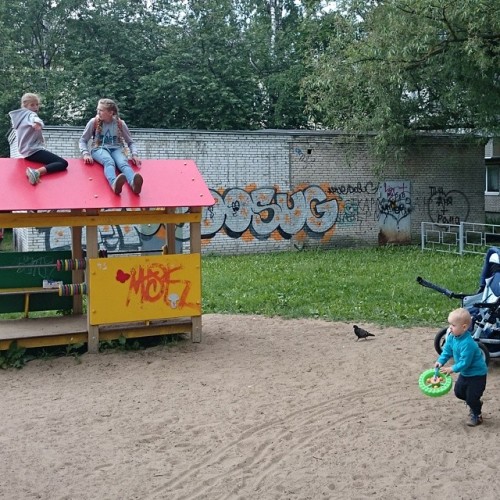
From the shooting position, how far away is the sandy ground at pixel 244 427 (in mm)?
4434

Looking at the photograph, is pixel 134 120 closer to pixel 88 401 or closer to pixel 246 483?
pixel 88 401

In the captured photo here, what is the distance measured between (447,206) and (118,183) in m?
16.7

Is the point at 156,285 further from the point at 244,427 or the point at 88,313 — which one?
the point at 244,427

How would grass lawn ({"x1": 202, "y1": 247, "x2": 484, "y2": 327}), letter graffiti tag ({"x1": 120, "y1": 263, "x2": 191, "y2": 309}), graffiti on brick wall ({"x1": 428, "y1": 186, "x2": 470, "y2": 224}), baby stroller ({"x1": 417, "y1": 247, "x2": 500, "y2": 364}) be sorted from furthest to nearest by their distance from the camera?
1. graffiti on brick wall ({"x1": 428, "y1": 186, "x2": 470, "y2": 224})
2. grass lawn ({"x1": 202, "y1": 247, "x2": 484, "y2": 327})
3. letter graffiti tag ({"x1": 120, "y1": 263, "x2": 191, "y2": 309})
4. baby stroller ({"x1": 417, "y1": 247, "x2": 500, "y2": 364})

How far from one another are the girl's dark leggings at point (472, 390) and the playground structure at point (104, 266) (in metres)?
3.67

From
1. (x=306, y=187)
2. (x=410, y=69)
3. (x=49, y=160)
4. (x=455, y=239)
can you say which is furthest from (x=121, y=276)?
(x=455, y=239)

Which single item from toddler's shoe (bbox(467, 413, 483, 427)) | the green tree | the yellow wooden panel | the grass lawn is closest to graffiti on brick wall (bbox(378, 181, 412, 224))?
the green tree

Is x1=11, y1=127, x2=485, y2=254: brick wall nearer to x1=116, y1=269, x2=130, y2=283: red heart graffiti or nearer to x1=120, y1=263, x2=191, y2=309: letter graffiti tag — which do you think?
x1=120, y1=263, x2=191, y2=309: letter graffiti tag

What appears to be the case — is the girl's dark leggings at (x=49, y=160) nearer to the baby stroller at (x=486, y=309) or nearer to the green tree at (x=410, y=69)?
the baby stroller at (x=486, y=309)

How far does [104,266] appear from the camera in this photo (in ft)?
25.7

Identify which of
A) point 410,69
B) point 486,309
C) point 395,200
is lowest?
point 486,309

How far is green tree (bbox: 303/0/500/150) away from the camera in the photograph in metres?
12.4

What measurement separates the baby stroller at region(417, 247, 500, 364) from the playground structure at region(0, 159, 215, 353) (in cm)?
280

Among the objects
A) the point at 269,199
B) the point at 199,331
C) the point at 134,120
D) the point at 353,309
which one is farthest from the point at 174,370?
the point at 134,120
